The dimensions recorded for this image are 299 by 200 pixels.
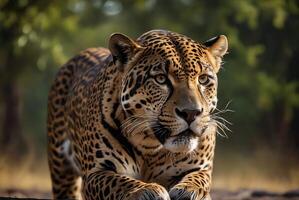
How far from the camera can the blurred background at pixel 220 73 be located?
16828mm

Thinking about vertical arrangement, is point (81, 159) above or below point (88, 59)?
below

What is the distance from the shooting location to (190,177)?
6047 mm

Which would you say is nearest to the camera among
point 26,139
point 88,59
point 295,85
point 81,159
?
point 81,159

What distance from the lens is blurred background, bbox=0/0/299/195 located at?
16.8m

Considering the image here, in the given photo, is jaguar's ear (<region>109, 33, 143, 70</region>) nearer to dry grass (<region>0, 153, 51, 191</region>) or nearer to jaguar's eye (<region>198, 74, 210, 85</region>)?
jaguar's eye (<region>198, 74, 210, 85</region>)

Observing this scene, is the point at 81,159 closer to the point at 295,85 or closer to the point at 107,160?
the point at 107,160

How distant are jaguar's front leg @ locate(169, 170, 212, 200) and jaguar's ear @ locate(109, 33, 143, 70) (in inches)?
38.0

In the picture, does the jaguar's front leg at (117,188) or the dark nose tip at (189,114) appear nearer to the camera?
the jaguar's front leg at (117,188)

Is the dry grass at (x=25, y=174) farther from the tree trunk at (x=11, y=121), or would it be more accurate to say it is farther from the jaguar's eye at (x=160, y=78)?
the jaguar's eye at (x=160, y=78)

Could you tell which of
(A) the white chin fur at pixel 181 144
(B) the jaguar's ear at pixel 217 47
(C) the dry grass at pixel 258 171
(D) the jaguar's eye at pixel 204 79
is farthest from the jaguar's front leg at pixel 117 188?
(C) the dry grass at pixel 258 171

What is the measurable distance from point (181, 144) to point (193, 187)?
0.99 feet

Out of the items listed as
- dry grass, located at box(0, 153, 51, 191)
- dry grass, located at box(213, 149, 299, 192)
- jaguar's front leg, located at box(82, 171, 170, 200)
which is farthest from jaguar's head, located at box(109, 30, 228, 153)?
dry grass, located at box(0, 153, 51, 191)

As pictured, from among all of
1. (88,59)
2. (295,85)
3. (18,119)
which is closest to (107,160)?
(88,59)

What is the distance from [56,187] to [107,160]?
2321mm
